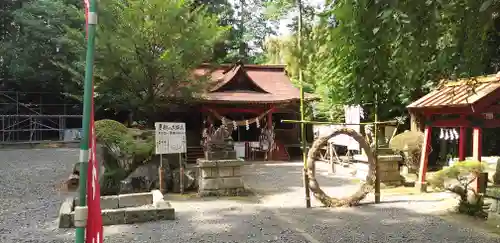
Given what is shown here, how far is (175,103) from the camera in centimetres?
1608

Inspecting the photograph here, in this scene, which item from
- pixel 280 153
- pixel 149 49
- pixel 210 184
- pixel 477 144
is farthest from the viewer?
pixel 280 153

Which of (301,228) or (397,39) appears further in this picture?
(301,228)

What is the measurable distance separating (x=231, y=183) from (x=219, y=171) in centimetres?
40

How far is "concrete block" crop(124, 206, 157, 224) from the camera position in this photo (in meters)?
A: 6.69

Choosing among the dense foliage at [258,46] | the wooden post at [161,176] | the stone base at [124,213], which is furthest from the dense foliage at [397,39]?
the wooden post at [161,176]

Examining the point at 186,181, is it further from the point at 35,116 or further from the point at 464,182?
the point at 35,116

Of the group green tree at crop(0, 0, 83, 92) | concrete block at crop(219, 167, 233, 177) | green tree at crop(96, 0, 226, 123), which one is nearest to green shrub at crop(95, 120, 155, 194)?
concrete block at crop(219, 167, 233, 177)

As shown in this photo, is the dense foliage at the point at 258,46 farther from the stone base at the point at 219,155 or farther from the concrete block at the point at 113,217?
the concrete block at the point at 113,217

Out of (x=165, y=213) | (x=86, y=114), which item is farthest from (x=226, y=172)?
(x=86, y=114)

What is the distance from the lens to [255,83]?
63.3ft

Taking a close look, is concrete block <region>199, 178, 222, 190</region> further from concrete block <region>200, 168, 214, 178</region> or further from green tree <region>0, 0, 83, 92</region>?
green tree <region>0, 0, 83, 92</region>

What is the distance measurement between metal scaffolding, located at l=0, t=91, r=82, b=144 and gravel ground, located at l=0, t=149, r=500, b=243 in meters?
15.9

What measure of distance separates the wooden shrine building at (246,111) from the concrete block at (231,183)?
6.64 meters

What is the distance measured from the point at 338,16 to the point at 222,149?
609cm
